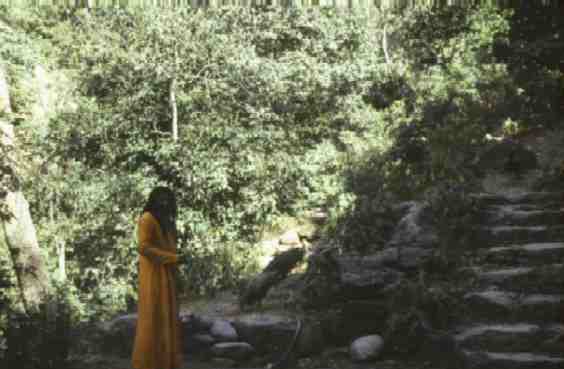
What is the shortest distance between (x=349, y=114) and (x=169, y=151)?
4254 millimetres

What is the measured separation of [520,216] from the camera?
22.3ft

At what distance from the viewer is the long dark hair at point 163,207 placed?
16.2ft

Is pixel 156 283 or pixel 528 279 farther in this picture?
pixel 528 279

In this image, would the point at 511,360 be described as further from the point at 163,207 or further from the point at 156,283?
the point at 163,207

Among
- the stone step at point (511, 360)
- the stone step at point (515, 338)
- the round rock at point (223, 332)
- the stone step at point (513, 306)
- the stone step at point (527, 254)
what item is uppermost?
the stone step at point (527, 254)

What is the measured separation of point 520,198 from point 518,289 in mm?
1820

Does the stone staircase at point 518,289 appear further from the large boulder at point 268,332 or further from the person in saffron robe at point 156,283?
the person in saffron robe at point 156,283

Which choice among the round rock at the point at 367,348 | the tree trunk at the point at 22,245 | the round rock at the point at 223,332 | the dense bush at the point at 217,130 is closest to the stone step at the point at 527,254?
the round rock at the point at 367,348

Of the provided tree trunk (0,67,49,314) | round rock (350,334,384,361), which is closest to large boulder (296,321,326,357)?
round rock (350,334,384,361)

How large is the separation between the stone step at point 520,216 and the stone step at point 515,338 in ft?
5.58

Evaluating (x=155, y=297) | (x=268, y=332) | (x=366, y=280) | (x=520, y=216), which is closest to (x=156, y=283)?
(x=155, y=297)

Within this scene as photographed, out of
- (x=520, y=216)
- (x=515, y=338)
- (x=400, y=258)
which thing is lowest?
(x=515, y=338)

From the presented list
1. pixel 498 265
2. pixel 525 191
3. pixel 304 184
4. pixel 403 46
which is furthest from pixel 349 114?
pixel 498 265

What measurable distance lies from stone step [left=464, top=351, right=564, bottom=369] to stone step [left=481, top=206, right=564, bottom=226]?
206cm
